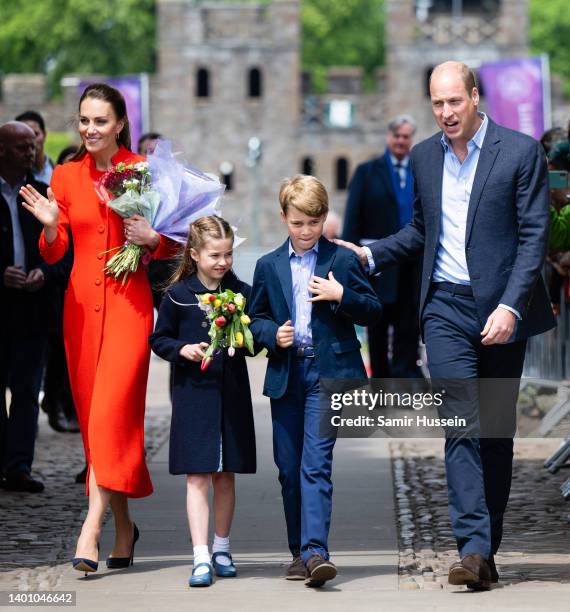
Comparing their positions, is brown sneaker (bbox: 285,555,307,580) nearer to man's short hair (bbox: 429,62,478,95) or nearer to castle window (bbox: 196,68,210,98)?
man's short hair (bbox: 429,62,478,95)

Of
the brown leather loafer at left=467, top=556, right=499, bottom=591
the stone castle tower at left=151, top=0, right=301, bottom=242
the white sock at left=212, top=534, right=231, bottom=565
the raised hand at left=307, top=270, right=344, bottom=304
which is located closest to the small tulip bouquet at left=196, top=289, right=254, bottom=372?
the raised hand at left=307, top=270, right=344, bottom=304

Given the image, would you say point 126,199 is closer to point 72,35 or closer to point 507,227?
point 507,227

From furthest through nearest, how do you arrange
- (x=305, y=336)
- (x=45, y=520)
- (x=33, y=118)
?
1. (x=33, y=118)
2. (x=45, y=520)
3. (x=305, y=336)

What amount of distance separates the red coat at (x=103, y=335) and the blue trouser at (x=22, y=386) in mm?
2736

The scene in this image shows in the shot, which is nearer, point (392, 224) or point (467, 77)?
point (467, 77)

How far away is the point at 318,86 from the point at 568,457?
71.8 metres

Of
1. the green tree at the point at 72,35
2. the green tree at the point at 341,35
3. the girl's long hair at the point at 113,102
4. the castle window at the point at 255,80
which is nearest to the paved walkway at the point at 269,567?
the girl's long hair at the point at 113,102

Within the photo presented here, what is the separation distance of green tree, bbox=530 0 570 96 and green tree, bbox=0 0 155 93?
19.1 metres

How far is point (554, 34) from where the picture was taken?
3238 inches

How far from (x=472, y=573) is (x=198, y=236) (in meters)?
1.77

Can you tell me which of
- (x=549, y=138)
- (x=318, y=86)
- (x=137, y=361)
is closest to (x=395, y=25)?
(x=318, y=86)

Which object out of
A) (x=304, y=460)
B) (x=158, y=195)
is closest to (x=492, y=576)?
(x=304, y=460)

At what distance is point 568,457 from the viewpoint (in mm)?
10359

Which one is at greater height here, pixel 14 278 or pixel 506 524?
pixel 14 278
